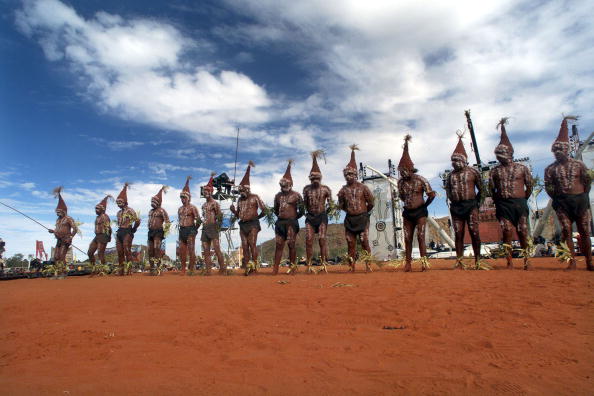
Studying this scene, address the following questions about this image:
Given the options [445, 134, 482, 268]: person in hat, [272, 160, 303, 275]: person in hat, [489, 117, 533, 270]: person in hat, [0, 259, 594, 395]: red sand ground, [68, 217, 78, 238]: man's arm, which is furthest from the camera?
[68, 217, 78, 238]: man's arm

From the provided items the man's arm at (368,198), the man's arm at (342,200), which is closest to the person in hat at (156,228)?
the man's arm at (342,200)

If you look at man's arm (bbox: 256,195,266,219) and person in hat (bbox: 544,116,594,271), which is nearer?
person in hat (bbox: 544,116,594,271)

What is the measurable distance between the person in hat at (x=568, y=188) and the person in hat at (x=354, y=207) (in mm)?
3501

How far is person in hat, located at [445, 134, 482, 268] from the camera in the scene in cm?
734

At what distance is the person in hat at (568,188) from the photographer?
6.58 m

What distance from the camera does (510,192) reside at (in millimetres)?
7086

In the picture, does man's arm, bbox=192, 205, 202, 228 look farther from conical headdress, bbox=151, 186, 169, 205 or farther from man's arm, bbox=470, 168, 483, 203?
man's arm, bbox=470, 168, 483, 203

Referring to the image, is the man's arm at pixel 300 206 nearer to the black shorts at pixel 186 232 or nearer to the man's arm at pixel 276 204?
the man's arm at pixel 276 204

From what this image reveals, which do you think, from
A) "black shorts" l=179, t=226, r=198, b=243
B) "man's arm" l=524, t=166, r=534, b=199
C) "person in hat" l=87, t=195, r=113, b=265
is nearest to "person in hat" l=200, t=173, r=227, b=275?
"black shorts" l=179, t=226, r=198, b=243

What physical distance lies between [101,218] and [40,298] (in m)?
7.02

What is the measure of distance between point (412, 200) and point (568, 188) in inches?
109

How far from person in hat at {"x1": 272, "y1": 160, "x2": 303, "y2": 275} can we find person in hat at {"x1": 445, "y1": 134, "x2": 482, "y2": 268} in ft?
11.5

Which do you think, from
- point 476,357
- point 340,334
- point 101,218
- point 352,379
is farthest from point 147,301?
point 101,218

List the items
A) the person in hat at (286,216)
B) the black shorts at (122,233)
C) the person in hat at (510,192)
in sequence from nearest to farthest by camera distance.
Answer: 1. the person in hat at (510,192)
2. the person in hat at (286,216)
3. the black shorts at (122,233)
